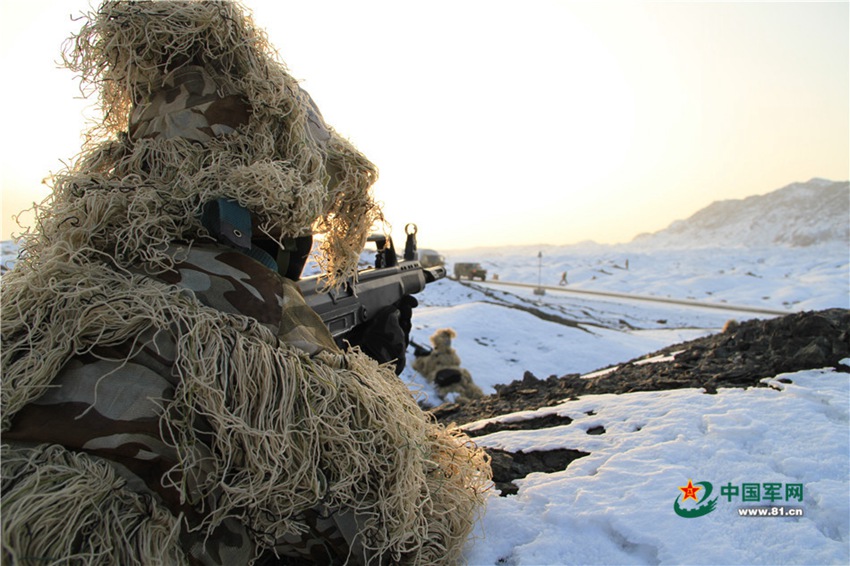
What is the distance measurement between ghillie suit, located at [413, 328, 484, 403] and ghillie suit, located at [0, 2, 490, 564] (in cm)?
570

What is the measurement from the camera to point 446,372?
7730mm

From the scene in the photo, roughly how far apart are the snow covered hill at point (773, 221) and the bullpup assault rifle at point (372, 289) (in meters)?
72.6

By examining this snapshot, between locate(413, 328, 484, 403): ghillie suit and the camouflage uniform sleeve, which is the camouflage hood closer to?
the camouflage uniform sleeve

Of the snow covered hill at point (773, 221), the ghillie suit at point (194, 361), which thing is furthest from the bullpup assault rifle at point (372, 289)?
the snow covered hill at point (773, 221)

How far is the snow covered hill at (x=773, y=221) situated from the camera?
70000 millimetres

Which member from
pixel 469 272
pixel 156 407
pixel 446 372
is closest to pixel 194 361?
pixel 156 407

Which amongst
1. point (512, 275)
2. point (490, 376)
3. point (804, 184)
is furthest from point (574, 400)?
point (804, 184)

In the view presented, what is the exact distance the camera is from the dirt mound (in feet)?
12.2

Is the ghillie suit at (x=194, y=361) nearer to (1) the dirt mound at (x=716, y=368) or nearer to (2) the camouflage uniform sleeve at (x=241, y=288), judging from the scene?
(2) the camouflage uniform sleeve at (x=241, y=288)

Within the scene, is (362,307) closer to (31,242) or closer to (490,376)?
(31,242)

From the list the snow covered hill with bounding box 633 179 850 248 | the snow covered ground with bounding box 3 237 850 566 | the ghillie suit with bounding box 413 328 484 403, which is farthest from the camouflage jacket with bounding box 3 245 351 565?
the snow covered hill with bounding box 633 179 850 248

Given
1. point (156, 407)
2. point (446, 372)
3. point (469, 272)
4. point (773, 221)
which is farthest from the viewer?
point (773, 221)

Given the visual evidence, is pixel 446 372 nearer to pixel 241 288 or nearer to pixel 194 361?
pixel 241 288

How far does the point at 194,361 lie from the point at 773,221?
352 ft
